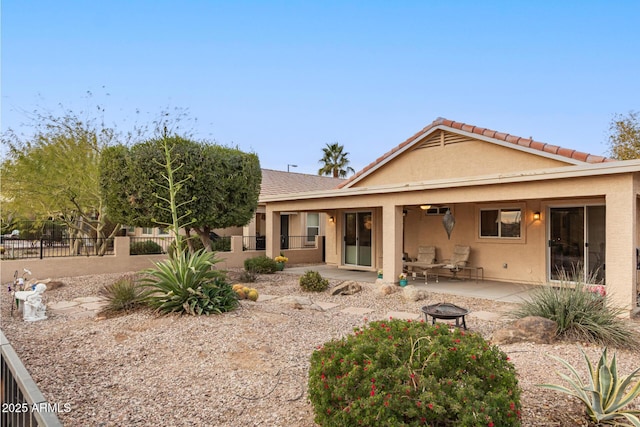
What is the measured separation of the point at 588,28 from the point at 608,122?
11.8 meters

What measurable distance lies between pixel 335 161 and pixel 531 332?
1306 inches

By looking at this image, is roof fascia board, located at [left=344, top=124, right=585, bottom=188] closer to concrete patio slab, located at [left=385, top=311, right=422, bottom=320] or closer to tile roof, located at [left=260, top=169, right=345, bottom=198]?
concrete patio slab, located at [left=385, top=311, right=422, bottom=320]

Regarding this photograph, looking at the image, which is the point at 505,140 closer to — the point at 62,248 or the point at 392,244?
the point at 392,244

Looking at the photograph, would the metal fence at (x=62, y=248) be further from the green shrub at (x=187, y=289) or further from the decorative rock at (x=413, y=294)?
the decorative rock at (x=413, y=294)

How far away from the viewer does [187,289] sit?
6.48 metres

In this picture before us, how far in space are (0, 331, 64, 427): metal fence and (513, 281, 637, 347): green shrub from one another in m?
6.25

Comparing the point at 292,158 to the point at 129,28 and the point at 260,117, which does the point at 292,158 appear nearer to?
the point at 260,117

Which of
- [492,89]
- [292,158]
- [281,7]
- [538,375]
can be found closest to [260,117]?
[281,7]

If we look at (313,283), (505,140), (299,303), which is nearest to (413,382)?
(299,303)

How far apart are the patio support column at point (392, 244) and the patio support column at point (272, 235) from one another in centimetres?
549

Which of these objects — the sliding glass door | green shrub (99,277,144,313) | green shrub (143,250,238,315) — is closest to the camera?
green shrub (143,250,238,315)

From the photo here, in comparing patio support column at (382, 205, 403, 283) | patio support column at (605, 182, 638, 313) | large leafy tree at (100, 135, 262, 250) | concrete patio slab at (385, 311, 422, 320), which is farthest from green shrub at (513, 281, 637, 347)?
large leafy tree at (100, 135, 262, 250)

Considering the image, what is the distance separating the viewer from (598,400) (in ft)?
10.2

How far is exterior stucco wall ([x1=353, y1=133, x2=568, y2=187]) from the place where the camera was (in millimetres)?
11469
